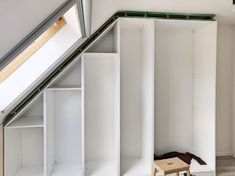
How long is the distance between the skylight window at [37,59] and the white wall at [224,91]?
222 centimetres

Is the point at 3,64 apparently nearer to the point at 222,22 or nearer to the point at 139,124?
the point at 139,124

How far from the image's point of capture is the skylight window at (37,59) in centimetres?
219

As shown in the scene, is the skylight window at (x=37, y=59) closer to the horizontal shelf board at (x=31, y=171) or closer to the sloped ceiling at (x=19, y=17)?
the horizontal shelf board at (x=31, y=171)

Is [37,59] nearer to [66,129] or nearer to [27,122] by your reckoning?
[27,122]

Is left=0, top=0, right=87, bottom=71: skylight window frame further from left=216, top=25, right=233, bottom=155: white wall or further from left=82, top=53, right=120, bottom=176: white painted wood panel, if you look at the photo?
left=216, top=25, right=233, bottom=155: white wall

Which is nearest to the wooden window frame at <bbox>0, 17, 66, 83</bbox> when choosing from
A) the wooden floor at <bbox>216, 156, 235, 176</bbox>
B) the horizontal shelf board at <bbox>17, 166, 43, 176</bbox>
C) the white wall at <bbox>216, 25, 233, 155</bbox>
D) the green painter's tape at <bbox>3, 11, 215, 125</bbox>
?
the green painter's tape at <bbox>3, 11, 215, 125</bbox>

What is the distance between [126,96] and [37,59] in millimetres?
1292

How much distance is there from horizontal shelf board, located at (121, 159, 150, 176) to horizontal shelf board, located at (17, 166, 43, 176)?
103cm

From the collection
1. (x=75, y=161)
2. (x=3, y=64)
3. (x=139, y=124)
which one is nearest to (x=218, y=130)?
(x=139, y=124)

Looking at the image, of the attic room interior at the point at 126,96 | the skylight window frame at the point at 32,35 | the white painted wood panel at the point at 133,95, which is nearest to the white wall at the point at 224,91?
the attic room interior at the point at 126,96

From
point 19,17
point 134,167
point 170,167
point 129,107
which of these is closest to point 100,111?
point 129,107

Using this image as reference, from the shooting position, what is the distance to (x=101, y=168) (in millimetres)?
2859

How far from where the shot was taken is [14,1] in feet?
2.39

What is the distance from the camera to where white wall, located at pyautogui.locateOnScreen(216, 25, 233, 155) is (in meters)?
3.40
